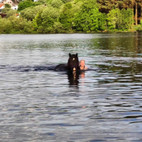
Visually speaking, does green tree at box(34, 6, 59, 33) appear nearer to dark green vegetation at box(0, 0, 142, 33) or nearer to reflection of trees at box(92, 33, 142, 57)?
dark green vegetation at box(0, 0, 142, 33)

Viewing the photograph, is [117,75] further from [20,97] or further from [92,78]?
[20,97]

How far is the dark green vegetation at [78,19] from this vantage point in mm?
177625

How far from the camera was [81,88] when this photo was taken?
76.5ft

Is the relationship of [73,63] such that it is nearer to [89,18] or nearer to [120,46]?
[120,46]

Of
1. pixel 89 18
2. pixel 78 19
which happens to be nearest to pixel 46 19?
pixel 78 19

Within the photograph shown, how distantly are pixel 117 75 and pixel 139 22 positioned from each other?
162213mm

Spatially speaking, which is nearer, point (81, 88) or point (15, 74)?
point (81, 88)

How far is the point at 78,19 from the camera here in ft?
588

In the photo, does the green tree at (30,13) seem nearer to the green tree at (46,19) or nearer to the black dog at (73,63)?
the green tree at (46,19)

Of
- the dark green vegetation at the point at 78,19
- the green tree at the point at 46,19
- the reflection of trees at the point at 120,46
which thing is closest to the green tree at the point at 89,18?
the dark green vegetation at the point at 78,19

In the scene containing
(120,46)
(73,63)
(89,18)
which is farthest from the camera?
(89,18)

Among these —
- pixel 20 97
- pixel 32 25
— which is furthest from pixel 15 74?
pixel 32 25

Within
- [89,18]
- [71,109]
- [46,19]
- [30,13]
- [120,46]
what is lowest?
[120,46]

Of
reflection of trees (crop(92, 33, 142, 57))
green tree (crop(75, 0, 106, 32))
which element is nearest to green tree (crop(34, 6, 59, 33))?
green tree (crop(75, 0, 106, 32))
